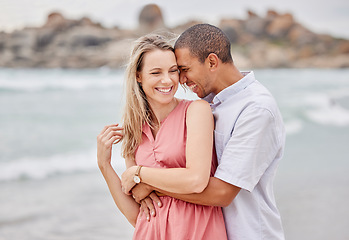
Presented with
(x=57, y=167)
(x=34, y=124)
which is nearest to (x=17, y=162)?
(x=57, y=167)

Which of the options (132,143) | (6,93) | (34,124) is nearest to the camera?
(132,143)

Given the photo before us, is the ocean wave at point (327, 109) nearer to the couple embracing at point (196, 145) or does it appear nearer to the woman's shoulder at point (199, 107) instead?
the couple embracing at point (196, 145)

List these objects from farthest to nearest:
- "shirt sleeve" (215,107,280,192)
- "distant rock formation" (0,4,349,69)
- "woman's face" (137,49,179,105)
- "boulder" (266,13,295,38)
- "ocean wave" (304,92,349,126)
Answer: "boulder" (266,13,295,38) < "distant rock formation" (0,4,349,69) < "ocean wave" (304,92,349,126) < "woman's face" (137,49,179,105) < "shirt sleeve" (215,107,280,192)

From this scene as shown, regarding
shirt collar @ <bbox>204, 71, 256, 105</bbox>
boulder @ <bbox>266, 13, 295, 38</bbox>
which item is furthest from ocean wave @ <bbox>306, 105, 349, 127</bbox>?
boulder @ <bbox>266, 13, 295, 38</bbox>

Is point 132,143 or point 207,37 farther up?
point 207,37

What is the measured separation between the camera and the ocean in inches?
179

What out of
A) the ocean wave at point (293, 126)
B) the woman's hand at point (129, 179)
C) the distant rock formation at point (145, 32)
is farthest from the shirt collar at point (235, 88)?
the distant rock formation at point (145, 32)

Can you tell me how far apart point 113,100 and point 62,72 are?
5641mm

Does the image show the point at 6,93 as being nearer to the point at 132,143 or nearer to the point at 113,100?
the point at 113,100

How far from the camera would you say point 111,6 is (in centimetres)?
2586

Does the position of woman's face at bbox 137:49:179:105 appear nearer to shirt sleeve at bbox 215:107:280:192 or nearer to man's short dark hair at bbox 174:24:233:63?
man's short dark hair at bbox 174:24:233:63

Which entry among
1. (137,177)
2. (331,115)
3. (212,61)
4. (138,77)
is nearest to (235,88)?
(212,61)

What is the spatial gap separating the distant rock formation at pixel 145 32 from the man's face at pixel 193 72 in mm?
18306

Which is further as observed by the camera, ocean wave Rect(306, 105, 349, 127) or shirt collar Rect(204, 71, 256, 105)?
ocean wave Rect(306, 105, 349, 127)
